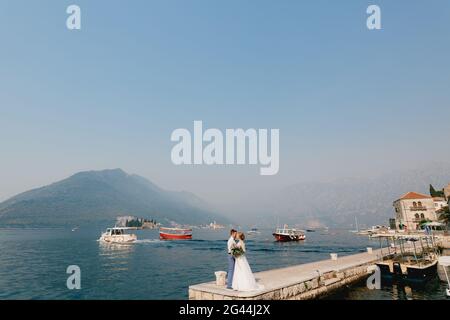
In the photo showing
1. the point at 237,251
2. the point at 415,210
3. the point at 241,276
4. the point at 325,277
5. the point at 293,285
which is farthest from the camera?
the point at 415,210

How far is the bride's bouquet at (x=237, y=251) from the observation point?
14307 mm

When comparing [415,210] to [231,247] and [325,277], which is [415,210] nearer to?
[325,277]

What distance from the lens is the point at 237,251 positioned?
14.4 meters

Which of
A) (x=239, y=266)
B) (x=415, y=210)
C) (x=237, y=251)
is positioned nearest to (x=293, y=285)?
(x=239, y=266)

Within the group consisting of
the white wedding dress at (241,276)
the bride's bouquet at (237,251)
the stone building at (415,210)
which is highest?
the bride's bouquet at (237,251)

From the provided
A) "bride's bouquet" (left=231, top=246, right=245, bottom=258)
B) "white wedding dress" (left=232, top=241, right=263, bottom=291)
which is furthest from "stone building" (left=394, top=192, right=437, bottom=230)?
"bride's bouquet" (left=231, top=246, right=245, bottom=258)

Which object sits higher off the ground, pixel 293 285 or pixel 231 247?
pixel 231 247

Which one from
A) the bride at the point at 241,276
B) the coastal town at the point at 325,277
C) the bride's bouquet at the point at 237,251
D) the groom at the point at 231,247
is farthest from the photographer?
the coastal town at the point at 325,277

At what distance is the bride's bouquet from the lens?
14307 mm

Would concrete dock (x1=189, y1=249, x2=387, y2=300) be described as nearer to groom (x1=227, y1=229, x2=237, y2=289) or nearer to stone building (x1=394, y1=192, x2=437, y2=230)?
groom (x1=227, y1=229, x2=237, y2=289)

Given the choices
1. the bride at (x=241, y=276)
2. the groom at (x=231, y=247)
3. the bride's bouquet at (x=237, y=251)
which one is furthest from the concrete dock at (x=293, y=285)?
the bride's bouquet at (x=237, y=251)

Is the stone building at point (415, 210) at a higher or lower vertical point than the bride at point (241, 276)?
lower

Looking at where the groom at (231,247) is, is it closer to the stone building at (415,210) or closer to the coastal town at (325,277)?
the coastal town at (325,277)
